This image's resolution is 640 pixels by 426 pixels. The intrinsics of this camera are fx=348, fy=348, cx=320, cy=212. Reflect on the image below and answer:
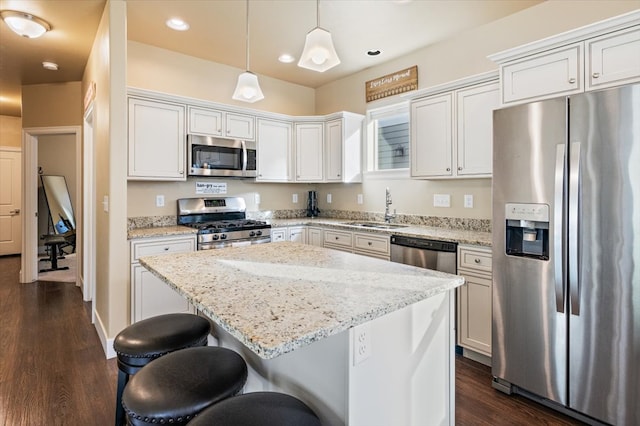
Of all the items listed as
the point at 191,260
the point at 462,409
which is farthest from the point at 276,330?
the point at 462,409

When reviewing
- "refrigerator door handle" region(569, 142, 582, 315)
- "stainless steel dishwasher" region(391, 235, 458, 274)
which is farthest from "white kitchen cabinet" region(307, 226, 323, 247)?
"refrigerator door handle" region(569, 142, 582, 315)

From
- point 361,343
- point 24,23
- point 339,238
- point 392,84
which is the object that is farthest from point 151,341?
point 392,84

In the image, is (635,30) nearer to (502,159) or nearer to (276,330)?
(502,159)

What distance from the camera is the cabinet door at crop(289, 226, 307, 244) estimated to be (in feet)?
13.5

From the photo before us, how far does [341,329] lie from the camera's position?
97 cm

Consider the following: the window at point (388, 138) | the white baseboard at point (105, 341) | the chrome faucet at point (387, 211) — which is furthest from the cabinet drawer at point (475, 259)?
the white baseboard at point (105, 341)

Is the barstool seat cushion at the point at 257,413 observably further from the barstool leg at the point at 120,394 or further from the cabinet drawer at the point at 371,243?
the cabinet drawer at the point at 371,243

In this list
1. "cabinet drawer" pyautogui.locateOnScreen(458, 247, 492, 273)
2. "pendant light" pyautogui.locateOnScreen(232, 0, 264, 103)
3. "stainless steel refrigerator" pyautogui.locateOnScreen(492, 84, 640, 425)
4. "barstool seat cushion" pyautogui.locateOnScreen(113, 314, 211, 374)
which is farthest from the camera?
"cabinet drawer" pyautogui.locateOnScreen(458, 247, 492, 273)

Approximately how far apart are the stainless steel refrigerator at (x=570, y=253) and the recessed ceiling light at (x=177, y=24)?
2.80m

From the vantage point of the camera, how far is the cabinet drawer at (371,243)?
330cm

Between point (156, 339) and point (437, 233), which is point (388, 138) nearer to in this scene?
point (437, 233)

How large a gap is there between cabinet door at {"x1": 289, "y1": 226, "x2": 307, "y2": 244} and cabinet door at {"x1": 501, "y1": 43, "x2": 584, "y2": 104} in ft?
8.29

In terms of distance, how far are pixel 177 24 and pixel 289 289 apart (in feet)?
9.94

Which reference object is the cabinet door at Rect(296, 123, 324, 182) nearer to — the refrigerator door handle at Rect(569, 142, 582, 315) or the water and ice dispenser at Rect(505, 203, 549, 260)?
the water and ice dispenser at Rect(505, 203, 549, 260)
